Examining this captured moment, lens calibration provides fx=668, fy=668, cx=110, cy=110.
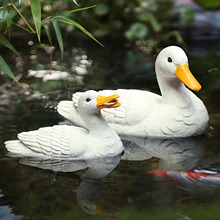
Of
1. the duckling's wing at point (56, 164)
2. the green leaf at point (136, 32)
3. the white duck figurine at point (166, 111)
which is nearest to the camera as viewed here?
the duckling's wing at point (56, 164)

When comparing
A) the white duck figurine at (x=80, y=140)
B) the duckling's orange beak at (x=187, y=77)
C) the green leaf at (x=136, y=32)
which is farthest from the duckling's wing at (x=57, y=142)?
the green leaf at (x=136, y=32)

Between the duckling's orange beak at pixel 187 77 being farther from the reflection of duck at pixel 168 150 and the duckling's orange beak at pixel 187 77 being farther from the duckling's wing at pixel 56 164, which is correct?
the duckling's wing at pixel 56 164

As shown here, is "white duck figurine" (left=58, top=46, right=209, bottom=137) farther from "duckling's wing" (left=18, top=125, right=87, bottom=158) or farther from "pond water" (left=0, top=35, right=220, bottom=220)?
"duckling's wing" (left=18, top=125, right=87, bottom=158)

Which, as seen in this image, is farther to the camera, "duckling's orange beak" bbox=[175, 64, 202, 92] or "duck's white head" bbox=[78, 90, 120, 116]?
"duckling's orange beak" bbox=[175, 64, 202, 92]

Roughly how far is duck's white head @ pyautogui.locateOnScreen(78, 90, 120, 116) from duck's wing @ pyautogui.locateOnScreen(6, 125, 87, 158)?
0.38ft

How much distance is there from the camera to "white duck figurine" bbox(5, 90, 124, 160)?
316 cm

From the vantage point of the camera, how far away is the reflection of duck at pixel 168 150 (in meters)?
3.24

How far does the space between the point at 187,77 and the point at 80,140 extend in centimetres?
65

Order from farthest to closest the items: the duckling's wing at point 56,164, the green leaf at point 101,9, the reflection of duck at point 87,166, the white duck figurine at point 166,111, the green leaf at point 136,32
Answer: the green leaf at point 101,9 → the green leaf at point 136,32 → the white duck figurine at point 166,111 → the duckling's wing at point 56,164 → the reflection of duck at point 87,166

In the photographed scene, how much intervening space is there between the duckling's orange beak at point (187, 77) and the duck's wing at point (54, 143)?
582mm

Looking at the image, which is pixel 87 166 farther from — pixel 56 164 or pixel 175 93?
pixel 175 93

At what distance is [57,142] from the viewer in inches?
124

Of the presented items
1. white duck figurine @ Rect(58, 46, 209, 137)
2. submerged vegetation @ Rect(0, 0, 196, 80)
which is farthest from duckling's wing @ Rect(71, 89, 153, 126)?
submerged vegetation @ Rect(0, 0, 196, 80)

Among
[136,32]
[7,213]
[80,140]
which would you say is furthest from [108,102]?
[136,32]
